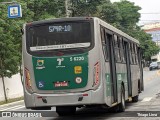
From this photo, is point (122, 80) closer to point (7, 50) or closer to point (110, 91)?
point (110, 91)

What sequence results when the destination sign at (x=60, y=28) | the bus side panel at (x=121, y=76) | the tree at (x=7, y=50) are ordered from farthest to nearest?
the tree at (x=7, y=50) < the bus side panel at (x=121, y=76) < the destination sign at (x=60, y=28)

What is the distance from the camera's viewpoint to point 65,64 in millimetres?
13266

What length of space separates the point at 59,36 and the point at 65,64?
0.90m

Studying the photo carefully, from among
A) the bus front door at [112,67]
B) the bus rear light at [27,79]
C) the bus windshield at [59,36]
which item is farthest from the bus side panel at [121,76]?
the bus rear light at [27,79]

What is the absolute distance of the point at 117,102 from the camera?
15.5 m

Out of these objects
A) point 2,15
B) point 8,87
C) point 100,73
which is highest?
point 2,15

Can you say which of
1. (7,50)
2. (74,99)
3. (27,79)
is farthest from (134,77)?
(7,50)

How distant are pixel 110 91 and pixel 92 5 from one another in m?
47.8

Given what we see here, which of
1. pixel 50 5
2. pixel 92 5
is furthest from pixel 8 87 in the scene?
pixel 92 5

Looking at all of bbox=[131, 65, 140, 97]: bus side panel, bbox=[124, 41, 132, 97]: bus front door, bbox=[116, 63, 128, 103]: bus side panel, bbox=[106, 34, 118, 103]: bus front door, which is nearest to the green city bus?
bbox=[106, 34, 118, 103]: bus front door

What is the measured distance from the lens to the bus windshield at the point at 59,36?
44.1 feet

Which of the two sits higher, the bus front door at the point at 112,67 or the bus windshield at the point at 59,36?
the bus windshield at the point at 59,36

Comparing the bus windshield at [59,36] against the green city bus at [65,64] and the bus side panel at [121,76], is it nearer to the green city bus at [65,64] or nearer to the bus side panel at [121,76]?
the green city bus at [65,64]

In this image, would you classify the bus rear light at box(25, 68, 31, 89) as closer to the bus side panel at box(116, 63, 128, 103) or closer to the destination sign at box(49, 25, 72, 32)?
the destination sign at box(49, 25, 72, 32)
